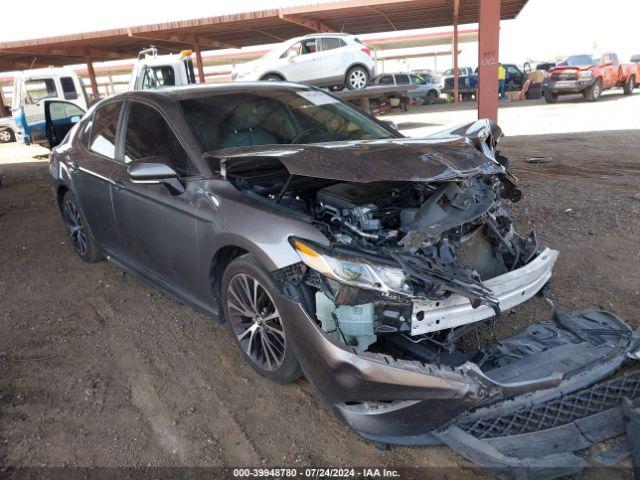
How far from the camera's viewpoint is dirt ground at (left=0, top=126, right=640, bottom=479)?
2445mm

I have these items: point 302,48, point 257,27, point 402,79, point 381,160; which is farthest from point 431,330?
point 402,79

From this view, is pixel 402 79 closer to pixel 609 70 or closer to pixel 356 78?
pixel 609 70

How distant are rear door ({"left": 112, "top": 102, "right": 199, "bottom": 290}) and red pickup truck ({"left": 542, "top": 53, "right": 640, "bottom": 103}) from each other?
17.9 meters

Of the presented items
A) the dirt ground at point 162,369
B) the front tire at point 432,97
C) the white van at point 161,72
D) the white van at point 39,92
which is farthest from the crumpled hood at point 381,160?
the front tire at point 432,97

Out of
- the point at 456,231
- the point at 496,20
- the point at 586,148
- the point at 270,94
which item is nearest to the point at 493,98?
the point at 496,20

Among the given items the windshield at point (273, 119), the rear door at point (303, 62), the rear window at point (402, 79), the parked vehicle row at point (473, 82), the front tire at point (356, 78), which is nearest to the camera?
the windshield at point (273, 119)

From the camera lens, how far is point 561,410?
7.62ft

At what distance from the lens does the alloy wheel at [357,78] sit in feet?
44.0

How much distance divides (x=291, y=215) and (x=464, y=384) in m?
1.14

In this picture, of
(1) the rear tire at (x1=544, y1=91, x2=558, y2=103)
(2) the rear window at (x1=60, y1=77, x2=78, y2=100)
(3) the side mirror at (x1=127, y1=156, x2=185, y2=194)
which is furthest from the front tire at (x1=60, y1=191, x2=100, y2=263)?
(1) the rear tire at (x1=544, y1=91, x2=558, y2=103)

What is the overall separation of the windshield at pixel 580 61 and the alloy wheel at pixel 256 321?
19.3 meters

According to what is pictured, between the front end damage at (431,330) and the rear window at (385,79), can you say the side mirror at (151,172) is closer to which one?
the front end damage at (431,330)

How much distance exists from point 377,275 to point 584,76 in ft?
61.6

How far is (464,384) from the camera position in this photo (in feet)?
6.60
